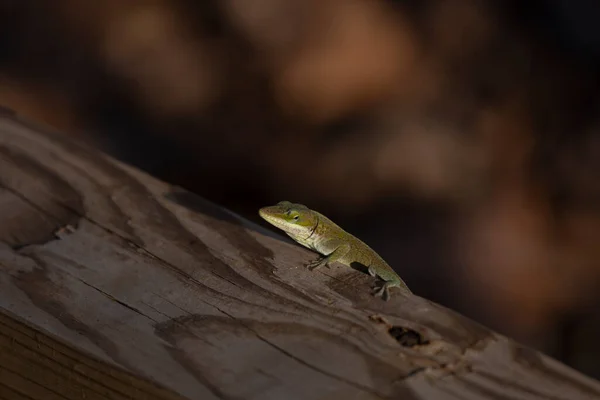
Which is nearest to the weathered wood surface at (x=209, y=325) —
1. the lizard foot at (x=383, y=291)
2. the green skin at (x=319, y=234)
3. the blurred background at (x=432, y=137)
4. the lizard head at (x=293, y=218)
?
the lizard foot at (x=383, y=291)

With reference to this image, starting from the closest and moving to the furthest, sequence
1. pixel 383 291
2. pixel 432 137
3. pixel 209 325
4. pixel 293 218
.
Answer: pixel 209 325 → pixel 383 291 → pixel 293 218 → pixel 432 137

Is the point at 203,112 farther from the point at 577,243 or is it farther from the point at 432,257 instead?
the point at 577,243

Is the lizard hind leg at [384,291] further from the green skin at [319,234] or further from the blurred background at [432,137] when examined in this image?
the blurred background at [432,137]

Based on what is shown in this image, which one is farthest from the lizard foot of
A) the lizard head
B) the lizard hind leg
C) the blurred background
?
the blurred background

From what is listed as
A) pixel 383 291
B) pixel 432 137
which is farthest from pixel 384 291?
pixel 432 137

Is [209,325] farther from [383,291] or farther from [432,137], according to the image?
[432,137]

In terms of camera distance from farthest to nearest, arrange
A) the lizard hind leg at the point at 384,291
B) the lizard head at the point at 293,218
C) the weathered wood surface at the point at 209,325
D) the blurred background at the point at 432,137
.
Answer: the blurred background at the point at 432,137
the lizard head at the point at 293,218
the lizard hind leg at the point at 384,291
the weathered wood surface at the point at 209,325

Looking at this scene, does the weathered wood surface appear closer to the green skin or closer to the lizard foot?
the lizard foot
